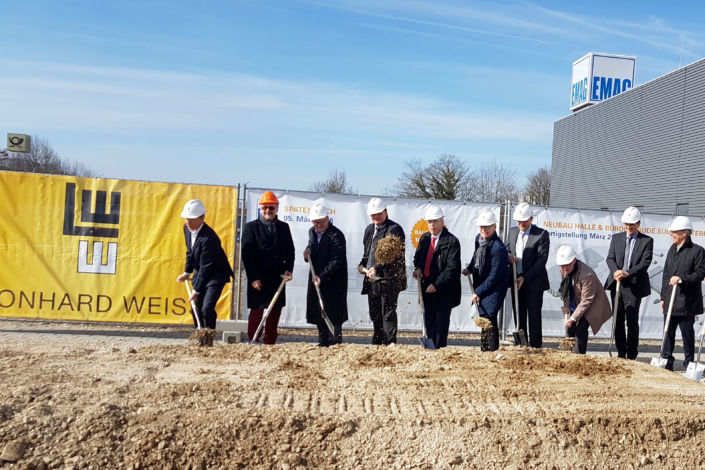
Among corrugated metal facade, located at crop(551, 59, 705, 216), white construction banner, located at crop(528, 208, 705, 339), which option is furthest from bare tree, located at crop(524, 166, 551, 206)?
white construction banner, located at crop(528, 208, 705, 339)

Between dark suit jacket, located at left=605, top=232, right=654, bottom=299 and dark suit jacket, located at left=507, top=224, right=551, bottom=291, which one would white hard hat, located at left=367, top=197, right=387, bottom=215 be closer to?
dark suit jacket, located at left=507, top=224, right=551, bottom=291

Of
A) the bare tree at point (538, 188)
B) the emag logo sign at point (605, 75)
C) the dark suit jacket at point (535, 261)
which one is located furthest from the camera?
the bare tree at point (538, 188)

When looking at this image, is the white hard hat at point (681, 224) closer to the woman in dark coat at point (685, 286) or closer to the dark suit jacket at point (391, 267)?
the woman in dark coat at point (685, 286)

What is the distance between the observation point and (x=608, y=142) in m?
29.7

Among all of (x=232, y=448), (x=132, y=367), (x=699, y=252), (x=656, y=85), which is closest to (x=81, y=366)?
(x=132, y=367)

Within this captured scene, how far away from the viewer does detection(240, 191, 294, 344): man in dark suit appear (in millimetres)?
7785

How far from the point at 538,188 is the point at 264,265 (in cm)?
4706

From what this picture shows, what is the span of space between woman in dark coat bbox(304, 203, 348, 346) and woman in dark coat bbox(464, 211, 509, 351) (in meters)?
1.69

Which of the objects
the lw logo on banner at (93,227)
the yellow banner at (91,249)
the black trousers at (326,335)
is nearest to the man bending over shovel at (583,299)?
the black trousers at (326,335)

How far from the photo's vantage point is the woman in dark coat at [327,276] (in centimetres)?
795

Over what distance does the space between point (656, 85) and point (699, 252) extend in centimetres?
1937

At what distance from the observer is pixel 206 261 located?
755cm

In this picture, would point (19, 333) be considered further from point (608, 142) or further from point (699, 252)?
point (608, 142)

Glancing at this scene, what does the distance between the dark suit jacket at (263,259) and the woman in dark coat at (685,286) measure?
5.18 m
